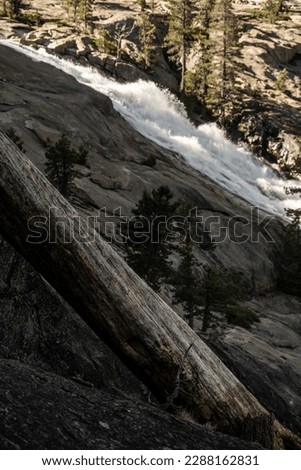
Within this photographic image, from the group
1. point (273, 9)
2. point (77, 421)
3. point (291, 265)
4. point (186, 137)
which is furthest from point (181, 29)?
point (77, 421)

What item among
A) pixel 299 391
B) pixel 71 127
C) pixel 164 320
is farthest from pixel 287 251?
pixel 164 320

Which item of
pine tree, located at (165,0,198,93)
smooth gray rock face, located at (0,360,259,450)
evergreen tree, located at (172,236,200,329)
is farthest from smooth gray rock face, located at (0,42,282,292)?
pine tree, located at (165,0,198,93)

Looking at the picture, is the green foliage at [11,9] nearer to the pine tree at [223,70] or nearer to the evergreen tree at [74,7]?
the evergreen tree at [74,7]

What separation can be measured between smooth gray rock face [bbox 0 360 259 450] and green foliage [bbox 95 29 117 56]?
2343 inches

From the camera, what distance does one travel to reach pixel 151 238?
16344 mm

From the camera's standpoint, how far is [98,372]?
9.35 m

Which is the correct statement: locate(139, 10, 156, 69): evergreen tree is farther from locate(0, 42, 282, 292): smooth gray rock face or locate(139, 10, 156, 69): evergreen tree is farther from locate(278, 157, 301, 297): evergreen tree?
locate(278, 157, 301, 297): evergreen tree

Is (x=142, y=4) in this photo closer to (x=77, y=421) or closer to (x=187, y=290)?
(x=187, y=290)

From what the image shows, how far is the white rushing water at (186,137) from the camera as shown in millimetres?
43344

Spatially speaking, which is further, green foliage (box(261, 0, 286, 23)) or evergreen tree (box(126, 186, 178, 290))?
green foliage (box(261, 0, 286, 23))

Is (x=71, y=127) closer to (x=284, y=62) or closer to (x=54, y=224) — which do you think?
(x=54, y=224)

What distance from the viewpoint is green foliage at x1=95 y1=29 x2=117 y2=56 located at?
60053mm

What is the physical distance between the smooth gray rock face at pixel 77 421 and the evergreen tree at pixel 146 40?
204 feet

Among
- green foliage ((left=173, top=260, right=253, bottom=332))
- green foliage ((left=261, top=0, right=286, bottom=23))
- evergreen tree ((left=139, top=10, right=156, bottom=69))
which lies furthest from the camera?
green foliage ((left=261, top=0, right=286, bottom=23))
